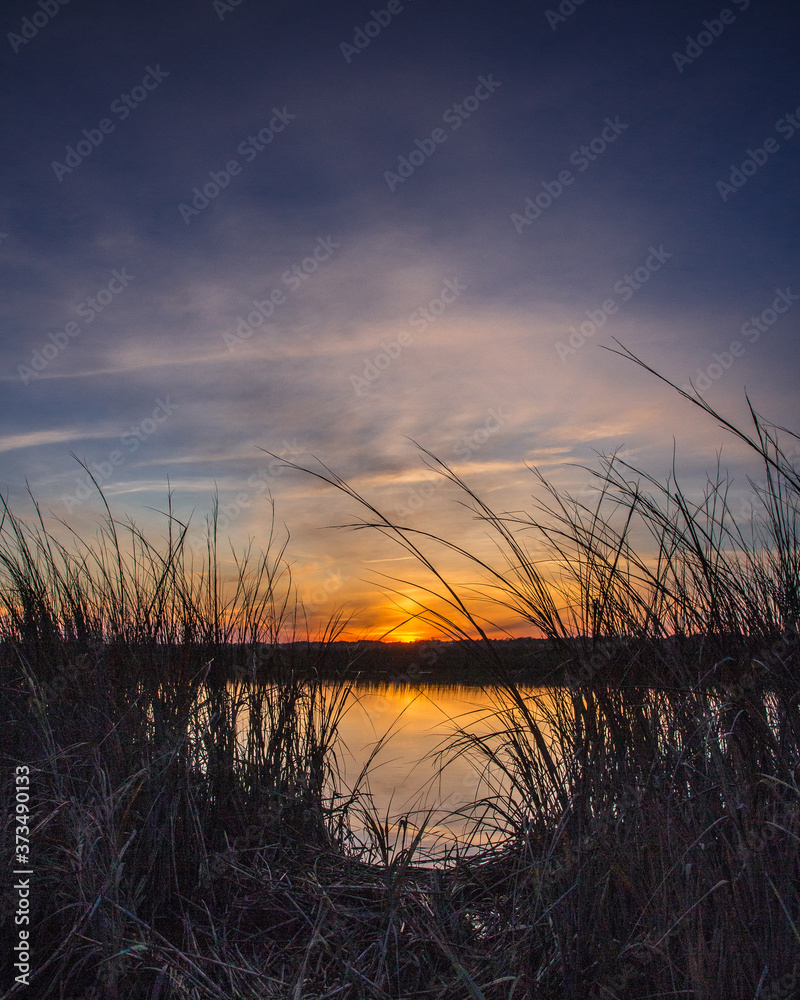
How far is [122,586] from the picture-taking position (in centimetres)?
312

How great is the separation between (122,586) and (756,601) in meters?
2.49

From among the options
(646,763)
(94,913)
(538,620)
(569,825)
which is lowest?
(94,913)

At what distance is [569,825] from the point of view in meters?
2.06

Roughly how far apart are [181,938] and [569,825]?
1.18 meters

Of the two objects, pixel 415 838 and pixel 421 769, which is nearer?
pixel 415 838

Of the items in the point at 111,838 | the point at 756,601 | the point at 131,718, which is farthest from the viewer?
the point at 131,718

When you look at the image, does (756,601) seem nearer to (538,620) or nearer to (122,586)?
(538,620)

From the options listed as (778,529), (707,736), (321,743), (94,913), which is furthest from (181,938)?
(778,529)

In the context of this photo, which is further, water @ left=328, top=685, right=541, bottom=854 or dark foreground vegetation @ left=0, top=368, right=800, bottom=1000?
water @ left=328, top=685, right=541, bottom=854

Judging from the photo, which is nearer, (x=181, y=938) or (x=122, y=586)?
(x=181, y=938)

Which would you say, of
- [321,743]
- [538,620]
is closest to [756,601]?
[538,620]

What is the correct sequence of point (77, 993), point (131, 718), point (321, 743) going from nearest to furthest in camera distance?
point (77, 993) < point (131, 718) < point (321, 743)

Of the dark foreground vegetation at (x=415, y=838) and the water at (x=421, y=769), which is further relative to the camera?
the water at (x=421, y=769)

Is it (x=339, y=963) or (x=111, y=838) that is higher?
(x=111, y=838)
